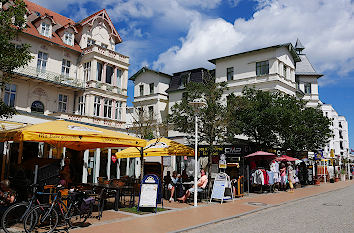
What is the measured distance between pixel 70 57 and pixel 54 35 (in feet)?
8.42

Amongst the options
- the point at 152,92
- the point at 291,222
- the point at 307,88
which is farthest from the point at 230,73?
the point at 291,222

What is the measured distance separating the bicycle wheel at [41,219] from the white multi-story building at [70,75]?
18654mm

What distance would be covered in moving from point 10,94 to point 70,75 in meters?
6.16

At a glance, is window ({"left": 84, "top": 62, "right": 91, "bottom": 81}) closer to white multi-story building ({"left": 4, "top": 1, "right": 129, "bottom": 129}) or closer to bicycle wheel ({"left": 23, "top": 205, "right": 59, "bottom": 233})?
white multi-story building ({"left": 4, "top": 1, "right": 129, "bottom": 129})

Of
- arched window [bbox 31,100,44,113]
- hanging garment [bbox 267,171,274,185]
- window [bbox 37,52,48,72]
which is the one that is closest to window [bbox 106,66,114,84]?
window [bbox 37,52,48,72]

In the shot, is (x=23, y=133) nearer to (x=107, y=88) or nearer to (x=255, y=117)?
(x=255, y=117)

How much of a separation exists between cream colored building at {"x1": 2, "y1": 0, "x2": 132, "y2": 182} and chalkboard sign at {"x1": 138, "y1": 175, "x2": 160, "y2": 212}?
39.1 feet

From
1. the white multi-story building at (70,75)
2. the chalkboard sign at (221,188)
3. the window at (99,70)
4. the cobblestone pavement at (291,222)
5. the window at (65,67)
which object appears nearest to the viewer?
the cobblestone pavement at (291,222)

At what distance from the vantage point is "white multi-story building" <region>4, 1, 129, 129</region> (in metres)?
26.1

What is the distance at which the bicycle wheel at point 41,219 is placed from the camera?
24.0 feet

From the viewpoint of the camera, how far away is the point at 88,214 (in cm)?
882

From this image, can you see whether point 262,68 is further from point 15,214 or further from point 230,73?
point 15,214

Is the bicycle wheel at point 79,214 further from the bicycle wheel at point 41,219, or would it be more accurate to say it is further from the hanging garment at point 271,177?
the hanging garment at point 271,177

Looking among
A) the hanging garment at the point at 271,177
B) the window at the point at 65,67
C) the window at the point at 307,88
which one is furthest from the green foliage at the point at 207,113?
the window at the point at 307,88
